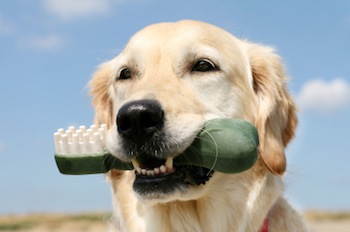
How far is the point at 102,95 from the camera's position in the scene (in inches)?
226

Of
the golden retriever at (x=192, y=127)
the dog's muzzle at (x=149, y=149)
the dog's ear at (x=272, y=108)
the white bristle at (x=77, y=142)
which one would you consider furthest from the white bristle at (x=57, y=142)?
the dog's ear at (x=272, y=108)

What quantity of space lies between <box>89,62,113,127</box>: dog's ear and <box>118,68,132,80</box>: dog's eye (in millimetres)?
616

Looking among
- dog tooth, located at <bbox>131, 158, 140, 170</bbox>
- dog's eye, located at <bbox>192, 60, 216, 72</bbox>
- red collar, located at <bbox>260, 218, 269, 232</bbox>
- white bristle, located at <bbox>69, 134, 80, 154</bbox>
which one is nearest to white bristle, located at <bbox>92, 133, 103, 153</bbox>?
white bristle, located at <bbox>69, 134, 80, 154</bbox>

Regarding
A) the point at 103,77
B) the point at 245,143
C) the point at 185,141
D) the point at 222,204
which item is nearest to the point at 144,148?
the point at 185,141

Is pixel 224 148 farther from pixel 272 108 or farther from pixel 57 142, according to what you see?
pixel 57 142

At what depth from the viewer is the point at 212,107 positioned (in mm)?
4496

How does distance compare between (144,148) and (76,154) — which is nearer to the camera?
(144,148)

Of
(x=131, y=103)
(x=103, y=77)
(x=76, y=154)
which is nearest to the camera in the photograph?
(x=131, y=103)

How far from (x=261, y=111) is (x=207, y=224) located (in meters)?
1.13

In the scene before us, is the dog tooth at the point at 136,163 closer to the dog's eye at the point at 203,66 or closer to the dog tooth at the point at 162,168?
the dog tooth at the point at 162,168

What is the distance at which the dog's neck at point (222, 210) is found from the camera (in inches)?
180

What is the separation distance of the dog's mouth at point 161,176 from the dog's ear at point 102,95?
1577mm

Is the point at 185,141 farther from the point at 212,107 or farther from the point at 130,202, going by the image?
the point at 130,202

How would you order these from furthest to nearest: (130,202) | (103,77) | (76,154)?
(103,77), (130,202), (76,154)
